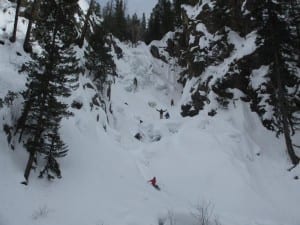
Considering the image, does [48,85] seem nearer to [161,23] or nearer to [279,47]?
[279,47]

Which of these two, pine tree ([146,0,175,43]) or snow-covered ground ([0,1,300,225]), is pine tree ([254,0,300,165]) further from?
pine tree ([146,0,175,43])

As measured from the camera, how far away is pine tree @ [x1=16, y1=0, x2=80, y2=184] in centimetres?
1617

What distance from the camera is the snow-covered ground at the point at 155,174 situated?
15.0m

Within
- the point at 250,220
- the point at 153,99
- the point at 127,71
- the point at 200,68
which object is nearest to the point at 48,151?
the point at 250,220

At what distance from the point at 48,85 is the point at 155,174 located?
12.6 meters

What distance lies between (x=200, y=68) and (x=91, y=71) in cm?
1274

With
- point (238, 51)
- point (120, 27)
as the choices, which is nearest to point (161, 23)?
point (120, 27)

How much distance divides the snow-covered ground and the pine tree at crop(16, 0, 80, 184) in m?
0.96

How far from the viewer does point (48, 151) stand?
1734 centimetres

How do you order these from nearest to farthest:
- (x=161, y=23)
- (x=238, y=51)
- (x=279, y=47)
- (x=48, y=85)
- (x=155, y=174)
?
(x=48, y=85), (x=279, y=47), (x=155, y=174), (x=238, y=51), (x=161, y=23)

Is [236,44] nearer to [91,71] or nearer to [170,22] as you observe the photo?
[91,71]

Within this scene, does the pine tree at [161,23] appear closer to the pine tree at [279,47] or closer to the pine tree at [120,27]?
the pine tree at [120,27]

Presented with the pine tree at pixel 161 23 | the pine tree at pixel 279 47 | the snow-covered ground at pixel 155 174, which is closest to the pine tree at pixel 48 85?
the snow-covered ground at pixel 155 174

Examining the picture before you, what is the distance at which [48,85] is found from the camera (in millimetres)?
16297
